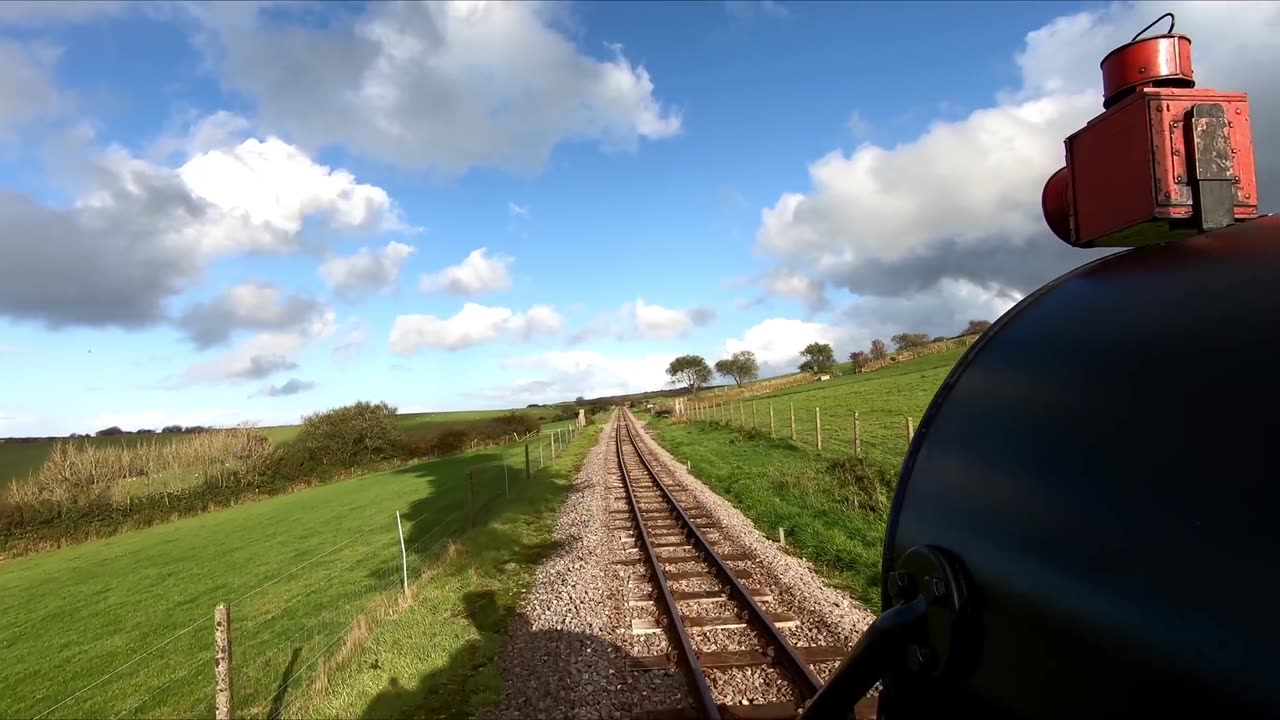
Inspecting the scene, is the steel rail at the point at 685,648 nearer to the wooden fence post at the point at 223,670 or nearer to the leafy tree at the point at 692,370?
the wooden fence post at the point at 223,670

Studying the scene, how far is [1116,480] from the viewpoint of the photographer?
1490mm

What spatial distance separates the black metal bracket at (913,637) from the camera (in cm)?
180

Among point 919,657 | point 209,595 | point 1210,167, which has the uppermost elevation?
point 1210,167

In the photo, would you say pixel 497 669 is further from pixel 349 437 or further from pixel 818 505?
pixel 349 437

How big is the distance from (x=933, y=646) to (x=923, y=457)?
0.70 metres

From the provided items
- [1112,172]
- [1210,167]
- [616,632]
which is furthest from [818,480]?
[1210,167]

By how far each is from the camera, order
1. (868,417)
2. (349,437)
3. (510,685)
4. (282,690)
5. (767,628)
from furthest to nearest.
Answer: (349,437) < (868,417) < (282,690) < (767,628) < (510,685)

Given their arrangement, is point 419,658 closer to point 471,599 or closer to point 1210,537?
point 471,599

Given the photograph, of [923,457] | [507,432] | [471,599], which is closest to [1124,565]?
[923,457]

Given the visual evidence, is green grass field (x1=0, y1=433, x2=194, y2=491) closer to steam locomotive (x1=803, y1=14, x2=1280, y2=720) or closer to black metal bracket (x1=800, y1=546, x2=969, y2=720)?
black metal bracket (x1=800, y1=546, x2=969, y2=720)

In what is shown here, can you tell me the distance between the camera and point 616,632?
24.9ft

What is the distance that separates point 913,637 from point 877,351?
9844 centimetres

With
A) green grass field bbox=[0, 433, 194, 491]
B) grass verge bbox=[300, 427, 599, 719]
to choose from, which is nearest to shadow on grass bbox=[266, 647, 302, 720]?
grass verge bbox=[300, 427, 599, 719]

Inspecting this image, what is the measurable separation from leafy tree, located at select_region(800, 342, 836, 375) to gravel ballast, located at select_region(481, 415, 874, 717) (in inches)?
4290
